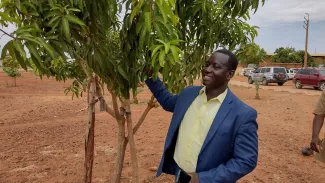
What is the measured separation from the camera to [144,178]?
4.16 meters

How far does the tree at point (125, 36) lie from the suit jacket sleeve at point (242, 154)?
0.51 m

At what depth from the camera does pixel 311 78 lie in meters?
18.3

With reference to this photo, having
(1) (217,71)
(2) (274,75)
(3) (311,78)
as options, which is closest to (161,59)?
(1) (217,71)

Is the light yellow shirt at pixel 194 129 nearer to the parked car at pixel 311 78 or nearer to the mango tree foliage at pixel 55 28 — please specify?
the mango tree foliage at pixel 55 28

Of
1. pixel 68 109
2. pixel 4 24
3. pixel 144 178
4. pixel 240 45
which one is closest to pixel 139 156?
pixel 144 178

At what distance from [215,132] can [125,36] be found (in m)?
0.82

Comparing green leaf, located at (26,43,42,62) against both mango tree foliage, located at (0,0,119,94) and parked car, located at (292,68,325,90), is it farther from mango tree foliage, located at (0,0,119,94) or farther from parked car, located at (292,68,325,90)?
parked car, located at (292,68,325,90)

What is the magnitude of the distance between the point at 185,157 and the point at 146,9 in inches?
35.3

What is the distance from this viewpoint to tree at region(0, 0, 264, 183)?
139 cm

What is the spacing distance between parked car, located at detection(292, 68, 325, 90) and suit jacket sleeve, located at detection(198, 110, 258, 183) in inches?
696

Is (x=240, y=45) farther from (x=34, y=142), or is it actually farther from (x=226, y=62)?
(x=34, y=142)

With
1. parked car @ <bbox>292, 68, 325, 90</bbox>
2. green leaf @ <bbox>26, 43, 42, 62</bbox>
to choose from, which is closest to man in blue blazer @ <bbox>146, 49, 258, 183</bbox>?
green leaf @ <bbox>26, 43, 42, 62</bbox>

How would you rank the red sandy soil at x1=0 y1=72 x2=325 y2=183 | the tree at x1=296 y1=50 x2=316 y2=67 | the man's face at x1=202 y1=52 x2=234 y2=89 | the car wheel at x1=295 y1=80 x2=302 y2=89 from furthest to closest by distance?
1. the tree at x1=296 y1=50 x2=316 y2=67
2. the car wheel at x1=295 y1=80 x2=302 y2=89
3. the red sandy soil at x1=0 y1=72 x2=325 y2=183
4. the man's face at x1=202 y1=52 x2=234 y2=89

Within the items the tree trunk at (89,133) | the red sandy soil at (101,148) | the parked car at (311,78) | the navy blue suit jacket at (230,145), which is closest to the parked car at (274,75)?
the parked car at (311,78)
